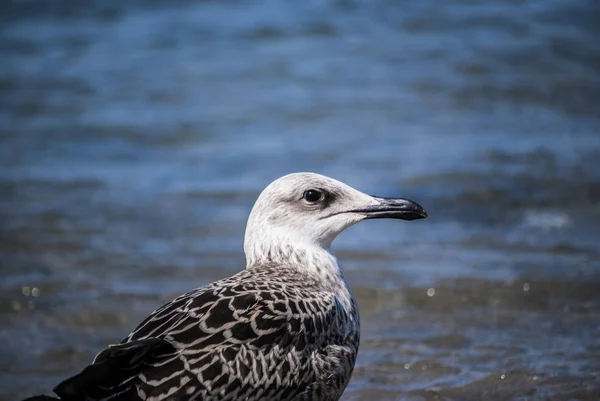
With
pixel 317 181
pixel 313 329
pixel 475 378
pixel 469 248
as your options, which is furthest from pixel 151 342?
pixel 469 248

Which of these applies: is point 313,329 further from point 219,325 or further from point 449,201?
point 449,201

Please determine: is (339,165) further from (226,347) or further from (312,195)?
(226,347)

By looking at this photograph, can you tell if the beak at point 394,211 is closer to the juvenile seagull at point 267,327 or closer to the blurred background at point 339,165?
the juvenile seagull at point 267,327

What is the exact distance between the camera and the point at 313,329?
4605 mm

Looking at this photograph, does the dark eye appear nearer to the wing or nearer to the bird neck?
the bird neck

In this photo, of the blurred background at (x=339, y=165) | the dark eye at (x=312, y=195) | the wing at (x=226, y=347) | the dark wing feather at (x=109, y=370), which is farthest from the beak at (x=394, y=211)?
the dark wing feather at (x=109, y=370)

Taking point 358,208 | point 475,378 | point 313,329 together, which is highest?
point 358,208

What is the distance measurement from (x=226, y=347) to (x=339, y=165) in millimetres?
6040

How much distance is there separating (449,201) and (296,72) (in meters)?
4.64

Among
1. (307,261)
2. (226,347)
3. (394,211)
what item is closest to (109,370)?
(226,347)

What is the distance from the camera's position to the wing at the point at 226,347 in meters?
4.04

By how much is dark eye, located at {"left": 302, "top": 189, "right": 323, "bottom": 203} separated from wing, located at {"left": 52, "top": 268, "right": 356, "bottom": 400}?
61 cm

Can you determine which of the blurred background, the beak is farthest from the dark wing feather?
the blurred background

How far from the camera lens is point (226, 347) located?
428 cm
